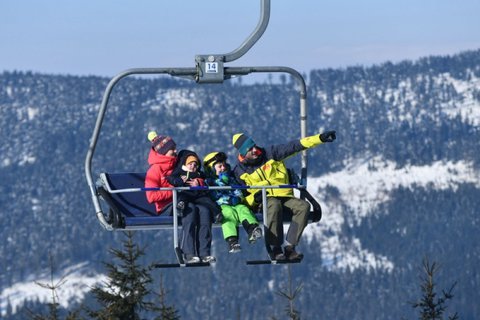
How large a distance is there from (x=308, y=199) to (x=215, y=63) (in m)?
3.06

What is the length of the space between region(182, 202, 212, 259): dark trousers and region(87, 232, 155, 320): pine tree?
2042 centimetres

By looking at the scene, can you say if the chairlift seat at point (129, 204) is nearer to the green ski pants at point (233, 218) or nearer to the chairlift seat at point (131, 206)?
the chairlift seat at point (131, 206)

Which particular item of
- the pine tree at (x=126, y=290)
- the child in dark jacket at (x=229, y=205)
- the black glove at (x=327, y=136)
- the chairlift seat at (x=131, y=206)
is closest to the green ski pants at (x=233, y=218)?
the child in dark jacket at (x=229, y=205)

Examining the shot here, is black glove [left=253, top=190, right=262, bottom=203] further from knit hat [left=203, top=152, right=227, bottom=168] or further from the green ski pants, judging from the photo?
knit hat [left=203, top=152, right=227, bottom=168]

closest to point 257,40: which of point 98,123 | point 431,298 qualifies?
point 98,123

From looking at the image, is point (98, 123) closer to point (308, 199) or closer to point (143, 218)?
point (143, 218)

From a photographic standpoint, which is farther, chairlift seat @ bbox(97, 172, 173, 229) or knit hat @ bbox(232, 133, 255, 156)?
knit hat @ bbox(232, 133, 255, 156)

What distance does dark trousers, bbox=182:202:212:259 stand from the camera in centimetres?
1648

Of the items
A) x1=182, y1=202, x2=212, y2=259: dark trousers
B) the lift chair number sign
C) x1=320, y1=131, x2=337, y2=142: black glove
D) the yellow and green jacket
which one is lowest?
x1=182, y1=202, x2=212, y2=259: dark trousers

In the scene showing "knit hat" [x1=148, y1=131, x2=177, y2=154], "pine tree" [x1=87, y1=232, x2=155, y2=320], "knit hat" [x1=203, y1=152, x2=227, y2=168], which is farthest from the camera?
"pine tree" [x1=87, y1=232, x2=155, y2=320]

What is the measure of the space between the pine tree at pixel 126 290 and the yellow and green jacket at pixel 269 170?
20014 mm

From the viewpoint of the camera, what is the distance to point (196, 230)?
16641mm

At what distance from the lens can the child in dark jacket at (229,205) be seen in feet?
55.2

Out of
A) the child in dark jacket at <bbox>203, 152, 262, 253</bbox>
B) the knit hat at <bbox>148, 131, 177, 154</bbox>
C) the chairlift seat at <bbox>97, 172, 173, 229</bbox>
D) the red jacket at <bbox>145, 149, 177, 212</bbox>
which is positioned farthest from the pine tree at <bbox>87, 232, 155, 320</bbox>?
the knit hat at <bbox>148, 131, 177, 154</bbox>
